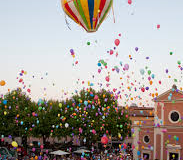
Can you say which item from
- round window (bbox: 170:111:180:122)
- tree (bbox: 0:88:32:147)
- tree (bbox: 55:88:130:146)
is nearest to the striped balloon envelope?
round window (bbox: 170:111:180:122)

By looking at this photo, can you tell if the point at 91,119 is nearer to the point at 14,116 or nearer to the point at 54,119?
the point at 54,119

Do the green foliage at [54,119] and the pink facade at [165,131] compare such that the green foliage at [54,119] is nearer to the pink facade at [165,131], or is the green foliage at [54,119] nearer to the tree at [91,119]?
the tree at [91,119]

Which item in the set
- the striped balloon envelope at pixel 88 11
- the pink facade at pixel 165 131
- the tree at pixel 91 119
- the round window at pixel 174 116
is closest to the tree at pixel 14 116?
the tree at pixel 91 119

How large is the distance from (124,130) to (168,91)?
9.79m

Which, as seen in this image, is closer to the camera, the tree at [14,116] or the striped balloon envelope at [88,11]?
the striped balloon envelope at [88,11]

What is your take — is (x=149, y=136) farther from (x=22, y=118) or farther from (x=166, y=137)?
(x=22, y=118)

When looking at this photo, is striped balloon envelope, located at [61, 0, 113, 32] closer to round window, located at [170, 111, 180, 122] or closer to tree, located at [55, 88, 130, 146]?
round window, located at [170, 111, 180, 122]

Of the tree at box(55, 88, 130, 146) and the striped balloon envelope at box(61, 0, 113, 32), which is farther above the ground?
the striped balloon envelope at box(61, 0, 113, 32)

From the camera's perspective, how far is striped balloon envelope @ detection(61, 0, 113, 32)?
40.6 feet

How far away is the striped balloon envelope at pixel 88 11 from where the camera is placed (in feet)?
40.6

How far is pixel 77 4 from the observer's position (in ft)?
40.7

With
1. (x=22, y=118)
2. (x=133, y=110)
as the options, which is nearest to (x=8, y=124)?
(x=22, y=118)

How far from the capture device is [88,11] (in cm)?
1265

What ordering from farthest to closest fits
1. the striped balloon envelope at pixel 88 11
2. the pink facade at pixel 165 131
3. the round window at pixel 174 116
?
the round window at pixel 174 116 → the pink facade at pixel 165 131 → the striped balloon envelope at pixel 88 11
